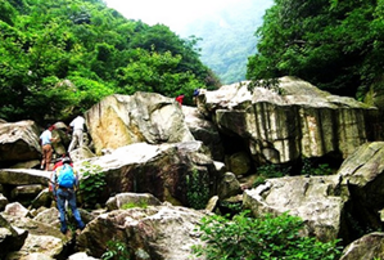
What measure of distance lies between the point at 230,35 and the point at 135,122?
77.5 metres

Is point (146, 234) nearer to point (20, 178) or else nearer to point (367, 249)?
point (367, 249)

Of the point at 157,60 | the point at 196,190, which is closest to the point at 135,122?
the point at 196,190

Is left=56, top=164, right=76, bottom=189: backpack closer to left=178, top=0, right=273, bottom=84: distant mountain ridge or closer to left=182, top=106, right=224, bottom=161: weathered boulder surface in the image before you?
left=182, top=106, right=224, bottom=161: weathered boulder surface

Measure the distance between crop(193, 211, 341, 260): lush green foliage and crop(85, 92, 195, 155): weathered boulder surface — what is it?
24.0 ft

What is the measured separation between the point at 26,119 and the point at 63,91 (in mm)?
1824

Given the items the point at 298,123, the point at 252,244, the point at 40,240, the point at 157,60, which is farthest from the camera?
the point at 157,60

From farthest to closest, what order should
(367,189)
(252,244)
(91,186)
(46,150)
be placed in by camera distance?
1. (46,150)
2. (91,186)
3. (367,189)
4. (252,244)

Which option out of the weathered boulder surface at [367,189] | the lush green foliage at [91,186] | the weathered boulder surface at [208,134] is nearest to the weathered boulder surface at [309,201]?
the weathered boulder surface at [367,189]

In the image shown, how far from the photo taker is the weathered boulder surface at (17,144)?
33.9ft

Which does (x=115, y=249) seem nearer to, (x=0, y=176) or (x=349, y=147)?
(x=0, y=176)

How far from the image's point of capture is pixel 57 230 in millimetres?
6914

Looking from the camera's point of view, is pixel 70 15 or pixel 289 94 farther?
pixel 70 15

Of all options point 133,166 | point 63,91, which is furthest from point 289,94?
point 63,91

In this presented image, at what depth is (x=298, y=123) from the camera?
12891 millimetres
